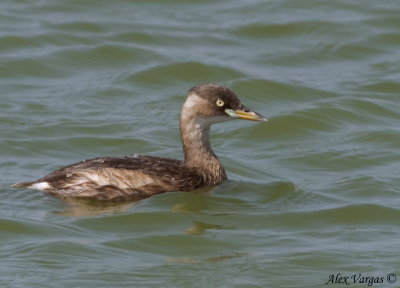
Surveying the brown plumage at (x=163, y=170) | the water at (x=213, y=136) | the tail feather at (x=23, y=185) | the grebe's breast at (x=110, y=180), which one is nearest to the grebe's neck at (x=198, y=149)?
the brown plumage at (x=163, y=170)

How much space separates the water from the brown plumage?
0.16m

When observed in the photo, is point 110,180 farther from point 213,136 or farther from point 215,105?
point 213,136

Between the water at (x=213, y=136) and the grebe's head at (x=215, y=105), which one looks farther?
the grebe's head at (x=215, y=105)

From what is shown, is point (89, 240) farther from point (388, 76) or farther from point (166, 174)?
point (388, 76)

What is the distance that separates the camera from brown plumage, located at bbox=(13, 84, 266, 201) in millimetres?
13141

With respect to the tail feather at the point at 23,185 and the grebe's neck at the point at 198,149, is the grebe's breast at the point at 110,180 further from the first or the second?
the grebe's neck at the point at 198,149

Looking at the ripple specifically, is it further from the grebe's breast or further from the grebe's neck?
the grebe's breast

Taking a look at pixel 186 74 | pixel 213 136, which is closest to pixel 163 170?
pixel 213 136

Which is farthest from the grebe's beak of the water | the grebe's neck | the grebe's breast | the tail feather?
the tail feather

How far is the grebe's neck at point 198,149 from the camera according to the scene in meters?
13.8

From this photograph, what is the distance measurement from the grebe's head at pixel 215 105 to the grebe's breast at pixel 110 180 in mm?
762

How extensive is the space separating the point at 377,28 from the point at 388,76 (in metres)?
2.39

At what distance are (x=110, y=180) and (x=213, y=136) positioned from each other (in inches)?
131

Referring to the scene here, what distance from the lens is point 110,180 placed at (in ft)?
43.1
